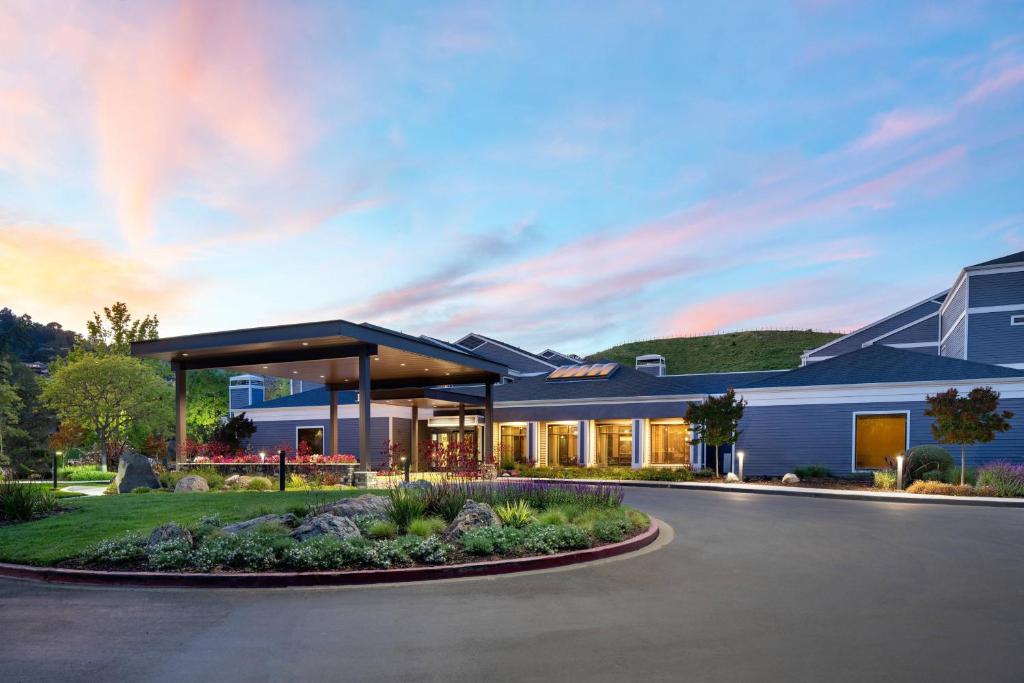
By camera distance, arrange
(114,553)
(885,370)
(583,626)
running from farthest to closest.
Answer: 1. (885,370)
2. (114,553)
3. (583,626)

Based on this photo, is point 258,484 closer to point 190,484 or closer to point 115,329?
point 190,484

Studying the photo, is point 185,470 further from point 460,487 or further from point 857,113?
point 857,113

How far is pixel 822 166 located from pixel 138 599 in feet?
74.8

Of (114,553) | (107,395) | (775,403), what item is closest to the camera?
(114,553)

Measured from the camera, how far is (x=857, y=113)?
64.4 feet

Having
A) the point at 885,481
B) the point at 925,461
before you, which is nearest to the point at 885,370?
the point at 925,461

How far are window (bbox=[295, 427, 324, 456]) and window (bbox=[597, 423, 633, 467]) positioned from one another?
15938mm

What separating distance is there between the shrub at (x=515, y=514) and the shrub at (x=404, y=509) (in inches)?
54.5

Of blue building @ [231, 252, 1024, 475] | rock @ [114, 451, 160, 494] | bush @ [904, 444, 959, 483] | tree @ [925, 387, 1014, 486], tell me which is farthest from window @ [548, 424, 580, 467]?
rock @ [114, 451, 160, 494]

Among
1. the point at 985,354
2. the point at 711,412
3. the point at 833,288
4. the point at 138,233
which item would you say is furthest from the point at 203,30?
the point at 833,288

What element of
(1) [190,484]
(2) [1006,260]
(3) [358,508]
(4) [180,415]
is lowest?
(1) [190,484]

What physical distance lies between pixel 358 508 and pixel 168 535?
320 cm

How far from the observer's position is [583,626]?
20.6ft

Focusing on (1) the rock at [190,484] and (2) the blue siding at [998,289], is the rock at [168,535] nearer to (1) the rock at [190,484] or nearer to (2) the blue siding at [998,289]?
(1) the rock at [190,484]
